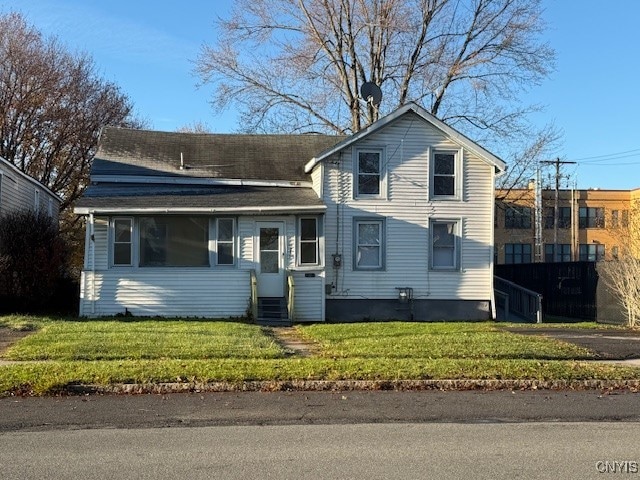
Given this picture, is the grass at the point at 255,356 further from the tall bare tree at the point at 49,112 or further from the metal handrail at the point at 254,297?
the tall bare tree at the point at 49,112

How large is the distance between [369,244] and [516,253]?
4485 centimetres

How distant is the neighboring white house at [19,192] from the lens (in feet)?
70.5

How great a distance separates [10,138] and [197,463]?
32.6 metres

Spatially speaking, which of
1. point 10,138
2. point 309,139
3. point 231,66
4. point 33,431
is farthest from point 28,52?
point 33,431

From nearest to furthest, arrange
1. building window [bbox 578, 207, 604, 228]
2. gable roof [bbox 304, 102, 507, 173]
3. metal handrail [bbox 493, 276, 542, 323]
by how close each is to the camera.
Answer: gable roof [bbox 304, 102, 507, 173], metal handrail [bbox 493, 276, 542, 323], building window [bbox 578, 207, 604, 228]

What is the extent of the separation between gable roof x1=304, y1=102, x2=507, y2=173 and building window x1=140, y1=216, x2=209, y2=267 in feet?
13.2

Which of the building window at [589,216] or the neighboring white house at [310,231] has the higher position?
the building window at [589,216]

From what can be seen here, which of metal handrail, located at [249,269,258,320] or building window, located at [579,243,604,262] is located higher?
building window, located at [579,243,604,262]

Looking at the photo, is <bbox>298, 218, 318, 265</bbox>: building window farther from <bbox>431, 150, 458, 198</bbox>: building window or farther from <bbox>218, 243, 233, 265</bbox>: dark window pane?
<bbox>431, 150, 458, 198</bbox>: building window

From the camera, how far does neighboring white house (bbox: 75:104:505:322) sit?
1956cm

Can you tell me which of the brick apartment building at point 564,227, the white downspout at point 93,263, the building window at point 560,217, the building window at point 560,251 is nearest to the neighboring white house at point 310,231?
the white downspout at point 93,263

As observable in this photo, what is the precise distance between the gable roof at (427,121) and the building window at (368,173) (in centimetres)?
56

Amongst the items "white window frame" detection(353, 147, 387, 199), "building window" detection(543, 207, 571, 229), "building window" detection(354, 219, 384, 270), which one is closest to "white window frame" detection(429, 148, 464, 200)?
"white window frame" detection(353, 147, 387, 199)

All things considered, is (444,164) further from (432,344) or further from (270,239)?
(432,344)
